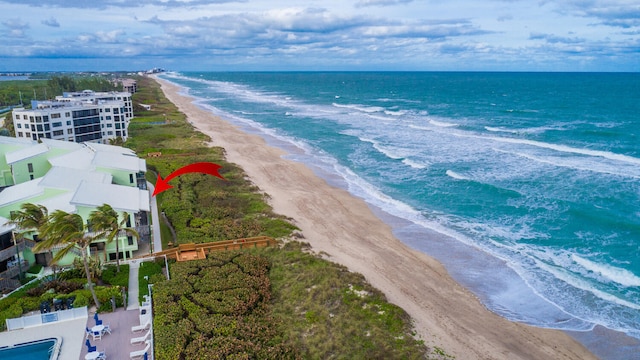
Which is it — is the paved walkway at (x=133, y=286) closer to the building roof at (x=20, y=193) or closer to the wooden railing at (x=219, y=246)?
the wooden railing at (x=219, y=246)

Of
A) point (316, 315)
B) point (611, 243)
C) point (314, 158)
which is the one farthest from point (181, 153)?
point (611, 243)

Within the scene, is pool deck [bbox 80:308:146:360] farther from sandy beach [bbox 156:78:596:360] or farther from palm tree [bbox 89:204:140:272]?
sandy beach [bbox 156:78:596:360]

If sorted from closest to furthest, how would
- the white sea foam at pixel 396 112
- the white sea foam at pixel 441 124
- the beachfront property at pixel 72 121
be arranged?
the beachfront property at pixel 72 121 < the white sea foam at pixel 441 124 < the white sea foam at pixel 396 112

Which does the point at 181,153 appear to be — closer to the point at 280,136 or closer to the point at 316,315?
the point at 280,136

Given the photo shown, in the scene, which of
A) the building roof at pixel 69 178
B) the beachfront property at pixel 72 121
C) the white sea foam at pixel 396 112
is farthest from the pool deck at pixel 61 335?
the white sea foam at pixel 396 112

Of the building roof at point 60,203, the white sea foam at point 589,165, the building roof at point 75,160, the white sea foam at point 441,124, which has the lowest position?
the white sea foam at point 441,124

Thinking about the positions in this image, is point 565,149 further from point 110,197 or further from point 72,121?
point 72,121

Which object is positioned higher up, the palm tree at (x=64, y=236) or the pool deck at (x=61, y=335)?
the palm tree at (x=64, y=236)

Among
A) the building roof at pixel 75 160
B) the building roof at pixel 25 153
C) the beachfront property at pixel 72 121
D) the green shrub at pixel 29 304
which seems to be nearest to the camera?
the green shrub at pixel 29 304
